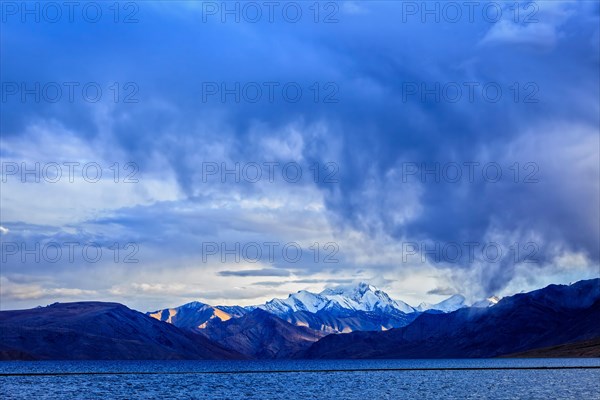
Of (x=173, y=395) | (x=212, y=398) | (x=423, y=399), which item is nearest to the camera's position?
(x=423, y=399)

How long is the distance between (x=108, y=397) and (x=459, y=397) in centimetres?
5846

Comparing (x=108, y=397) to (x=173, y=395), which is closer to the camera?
(x=108, y=397)

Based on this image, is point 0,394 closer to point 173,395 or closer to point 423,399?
point 173,395

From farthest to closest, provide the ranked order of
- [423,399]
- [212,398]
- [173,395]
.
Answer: [173,395] < [212,398] < [423,399]

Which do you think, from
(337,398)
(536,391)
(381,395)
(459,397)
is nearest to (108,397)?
(337,398)

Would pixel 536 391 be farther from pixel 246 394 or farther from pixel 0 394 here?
pixel 0 394

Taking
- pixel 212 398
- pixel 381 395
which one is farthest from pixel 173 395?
pixel 381 395

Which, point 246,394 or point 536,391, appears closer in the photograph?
point 536,391

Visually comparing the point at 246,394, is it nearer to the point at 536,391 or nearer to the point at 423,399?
the point at 423,399

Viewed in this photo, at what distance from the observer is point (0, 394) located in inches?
5108

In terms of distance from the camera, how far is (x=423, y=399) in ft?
384

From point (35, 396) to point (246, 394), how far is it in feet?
122

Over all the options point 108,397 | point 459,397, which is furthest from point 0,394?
point 459,397

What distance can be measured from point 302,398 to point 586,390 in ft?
159
